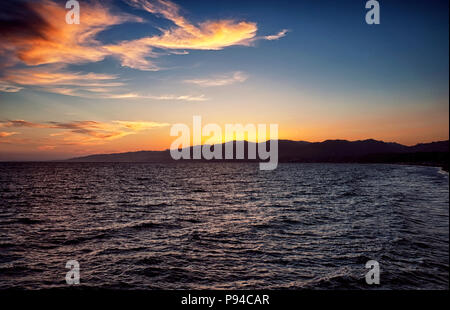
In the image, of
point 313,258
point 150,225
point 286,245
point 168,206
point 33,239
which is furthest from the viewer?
point 168,206

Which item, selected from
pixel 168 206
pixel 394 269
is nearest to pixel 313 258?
pixel 394 269

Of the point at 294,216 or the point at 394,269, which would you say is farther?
the point at 294,216

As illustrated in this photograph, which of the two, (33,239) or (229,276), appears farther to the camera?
(33,239)

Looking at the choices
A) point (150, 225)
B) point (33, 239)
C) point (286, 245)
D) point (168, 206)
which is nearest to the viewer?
point (286, 245)

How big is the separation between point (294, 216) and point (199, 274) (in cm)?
1598

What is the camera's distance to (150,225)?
2236cm

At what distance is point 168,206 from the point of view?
32219mm

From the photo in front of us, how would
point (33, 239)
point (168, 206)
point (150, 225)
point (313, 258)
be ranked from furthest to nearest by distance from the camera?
point (168, 206) → point (150, 225) → point (33, 239) → point (313, 258)
